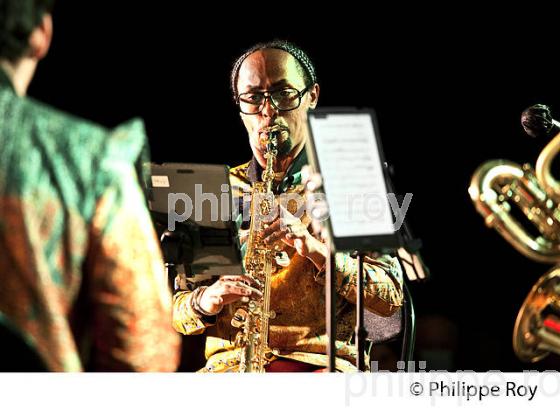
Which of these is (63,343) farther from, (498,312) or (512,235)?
(498,312)

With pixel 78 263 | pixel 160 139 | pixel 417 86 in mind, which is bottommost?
pixel 78 263

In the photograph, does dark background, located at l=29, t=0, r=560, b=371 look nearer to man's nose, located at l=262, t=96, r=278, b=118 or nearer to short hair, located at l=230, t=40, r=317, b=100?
short hair, located at l=230, t=40, r=317, b=100

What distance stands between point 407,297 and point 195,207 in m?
0.80

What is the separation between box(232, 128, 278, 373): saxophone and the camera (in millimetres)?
2369

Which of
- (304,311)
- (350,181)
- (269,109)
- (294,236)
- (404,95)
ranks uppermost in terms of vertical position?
(404,95)

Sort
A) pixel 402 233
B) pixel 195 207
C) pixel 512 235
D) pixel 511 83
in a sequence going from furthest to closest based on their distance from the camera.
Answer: pixel 511 83 < pixel 195 207 < pixel 402 233 < pixel 512 235

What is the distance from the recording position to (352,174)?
5.84 ft

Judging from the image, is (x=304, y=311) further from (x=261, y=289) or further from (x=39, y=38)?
(x=39, y=38)

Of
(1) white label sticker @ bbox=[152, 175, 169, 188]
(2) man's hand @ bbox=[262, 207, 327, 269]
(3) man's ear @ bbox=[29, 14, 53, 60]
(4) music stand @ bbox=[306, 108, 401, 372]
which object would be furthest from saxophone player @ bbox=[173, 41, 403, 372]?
(3) man's ear @ bbox=[29, 14, 53, 60]

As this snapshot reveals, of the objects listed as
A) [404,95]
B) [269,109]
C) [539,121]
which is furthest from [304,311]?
[404,95]

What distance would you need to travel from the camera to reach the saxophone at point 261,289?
2.37 metres

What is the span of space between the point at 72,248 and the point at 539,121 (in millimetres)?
1253

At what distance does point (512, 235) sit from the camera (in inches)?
69.3
